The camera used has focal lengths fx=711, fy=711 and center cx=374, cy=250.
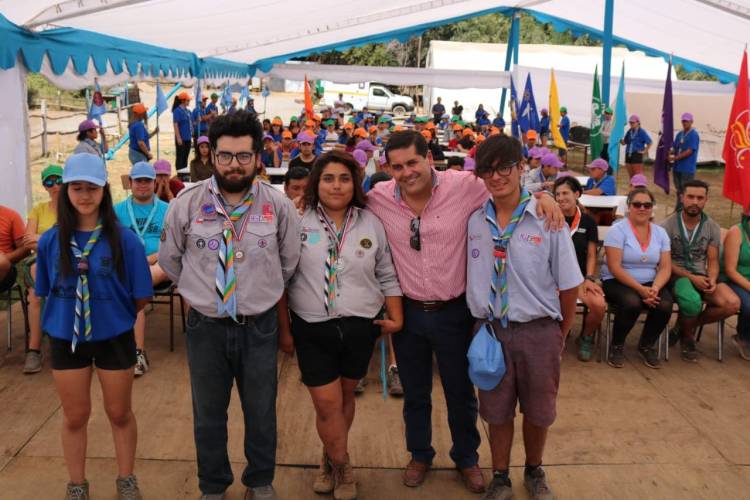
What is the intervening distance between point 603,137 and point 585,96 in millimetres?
8887

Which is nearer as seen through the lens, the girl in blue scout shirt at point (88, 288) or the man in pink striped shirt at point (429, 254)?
the girl in blue scout shirt at point (88, 288)

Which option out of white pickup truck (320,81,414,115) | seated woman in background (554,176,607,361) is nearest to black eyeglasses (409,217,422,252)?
seated woman in background (554,176,607,361)

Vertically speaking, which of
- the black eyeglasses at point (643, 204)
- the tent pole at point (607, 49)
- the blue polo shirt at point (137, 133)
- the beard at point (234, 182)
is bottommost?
the black eyeglasses at point (643, 204)

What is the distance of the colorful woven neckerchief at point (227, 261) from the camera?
9.47ft

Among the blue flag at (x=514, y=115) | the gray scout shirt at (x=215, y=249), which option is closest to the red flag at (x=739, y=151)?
the gray scout shirt at (x=215, y=249)

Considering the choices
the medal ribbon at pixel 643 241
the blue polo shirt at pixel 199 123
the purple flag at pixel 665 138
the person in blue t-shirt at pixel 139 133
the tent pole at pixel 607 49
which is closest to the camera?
the medal ribbon at pixel 643 241

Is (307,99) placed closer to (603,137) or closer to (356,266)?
(603,137)

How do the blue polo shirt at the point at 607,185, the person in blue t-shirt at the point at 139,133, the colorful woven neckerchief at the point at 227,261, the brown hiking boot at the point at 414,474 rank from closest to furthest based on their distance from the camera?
the colorful woven neckerchief at the point at 227,261
the brown hiking boot at the point at 414,474
the blue polo shirt at the point at 607,185
the person in blue t-shirt at the point at 139,133

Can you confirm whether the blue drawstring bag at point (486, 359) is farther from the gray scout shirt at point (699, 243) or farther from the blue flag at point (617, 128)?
the blue flag at point (617, 128)

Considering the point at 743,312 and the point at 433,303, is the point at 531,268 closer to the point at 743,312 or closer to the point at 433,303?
the point at 433,303

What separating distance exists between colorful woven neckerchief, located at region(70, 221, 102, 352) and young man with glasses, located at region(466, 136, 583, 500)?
5.34ft

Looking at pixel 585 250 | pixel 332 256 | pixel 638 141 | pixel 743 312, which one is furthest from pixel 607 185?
pixel 638 141

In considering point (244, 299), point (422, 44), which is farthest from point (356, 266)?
point (422, 44)

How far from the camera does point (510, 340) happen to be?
3.10 meters
